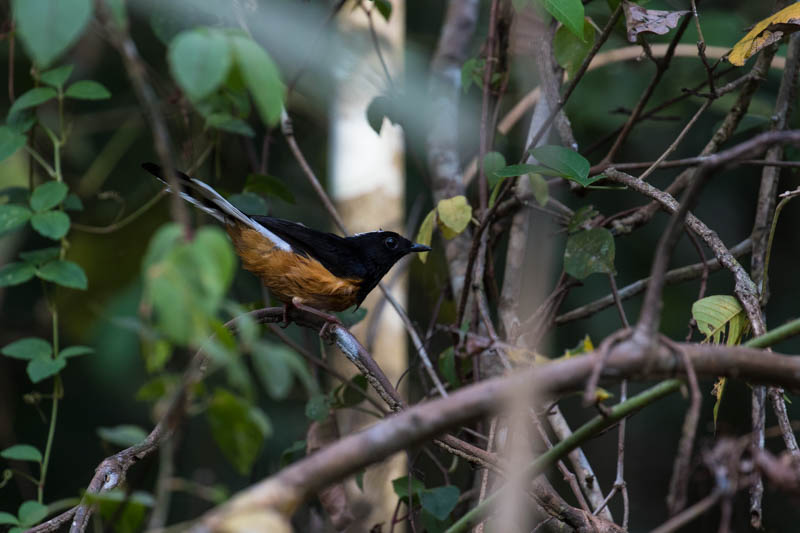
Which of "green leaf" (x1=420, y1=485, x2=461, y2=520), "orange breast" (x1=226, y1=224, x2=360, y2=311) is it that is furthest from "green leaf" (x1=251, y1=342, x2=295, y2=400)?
"orange breast" (x1=226, y1=224, x2=360, y2=311)

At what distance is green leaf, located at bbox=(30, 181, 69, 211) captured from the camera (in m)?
2.97

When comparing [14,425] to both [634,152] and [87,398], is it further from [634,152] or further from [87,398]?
[634,152]

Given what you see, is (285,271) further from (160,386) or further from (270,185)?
(160,386)

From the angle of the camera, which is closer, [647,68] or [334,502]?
[334,502]

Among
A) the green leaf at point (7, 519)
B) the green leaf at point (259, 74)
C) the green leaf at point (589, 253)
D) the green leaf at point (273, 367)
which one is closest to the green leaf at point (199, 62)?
the green leaf at point (259, 74)

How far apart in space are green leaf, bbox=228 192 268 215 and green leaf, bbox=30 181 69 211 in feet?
2.36

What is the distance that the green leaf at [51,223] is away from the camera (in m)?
2.89

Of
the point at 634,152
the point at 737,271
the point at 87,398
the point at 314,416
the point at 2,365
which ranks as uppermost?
the point at 737,271

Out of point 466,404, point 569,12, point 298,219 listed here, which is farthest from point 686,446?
point 298,219

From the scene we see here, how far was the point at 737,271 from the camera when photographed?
6.96ft

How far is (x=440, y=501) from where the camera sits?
270cm

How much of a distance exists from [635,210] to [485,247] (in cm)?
58

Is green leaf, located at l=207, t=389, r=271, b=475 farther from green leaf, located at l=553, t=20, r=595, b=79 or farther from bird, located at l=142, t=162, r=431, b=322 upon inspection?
bird, located at l=142, t=162, r=431, b=322

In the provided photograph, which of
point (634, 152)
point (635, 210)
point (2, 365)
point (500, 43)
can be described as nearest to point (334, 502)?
point (635, 210)
